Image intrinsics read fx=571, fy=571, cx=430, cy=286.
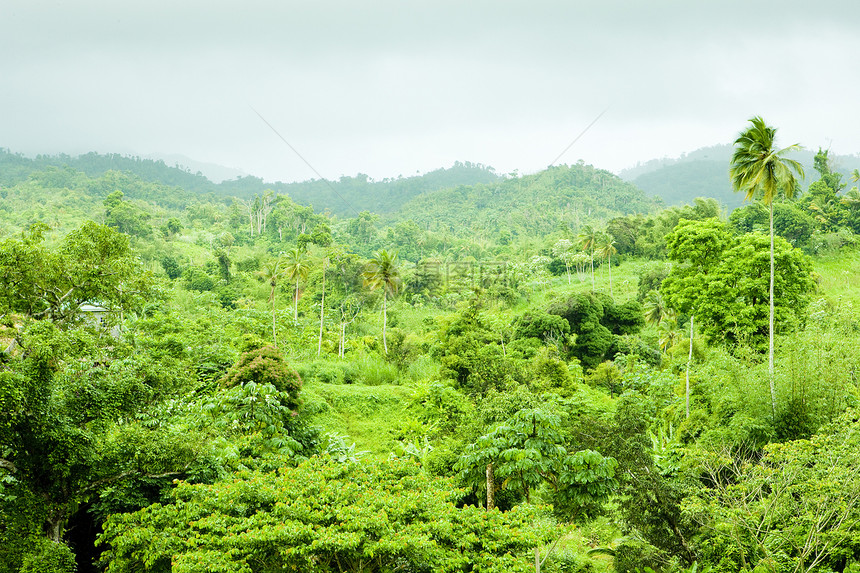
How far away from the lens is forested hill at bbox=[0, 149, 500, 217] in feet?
427

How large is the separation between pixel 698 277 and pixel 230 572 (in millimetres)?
21351

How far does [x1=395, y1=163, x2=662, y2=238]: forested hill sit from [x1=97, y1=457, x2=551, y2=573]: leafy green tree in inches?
3023

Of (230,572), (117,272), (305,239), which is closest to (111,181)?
(305,239)

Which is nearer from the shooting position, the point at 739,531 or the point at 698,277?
the point at 739,531

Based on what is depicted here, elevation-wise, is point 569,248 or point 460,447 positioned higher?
point 569,248

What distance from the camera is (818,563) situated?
10.6 metres

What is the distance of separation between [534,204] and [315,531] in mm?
99427

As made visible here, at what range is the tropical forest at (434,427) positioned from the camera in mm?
9094

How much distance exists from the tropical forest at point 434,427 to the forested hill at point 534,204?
178ft

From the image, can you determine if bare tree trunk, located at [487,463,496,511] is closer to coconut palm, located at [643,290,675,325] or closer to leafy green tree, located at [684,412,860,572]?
leafy green tree, located at [684,412,860,572]

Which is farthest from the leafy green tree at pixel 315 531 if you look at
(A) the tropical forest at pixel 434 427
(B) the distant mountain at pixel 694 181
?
(B) the distant mountain at pixel 694 181

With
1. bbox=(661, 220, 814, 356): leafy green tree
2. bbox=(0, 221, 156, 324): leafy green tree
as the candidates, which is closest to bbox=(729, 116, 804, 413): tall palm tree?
bbox=(661, 220, 814, 356): leafy green tree

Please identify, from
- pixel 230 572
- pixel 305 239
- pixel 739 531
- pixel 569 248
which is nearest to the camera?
pixel 230 572

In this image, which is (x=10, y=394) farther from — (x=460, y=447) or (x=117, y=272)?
(x=460, y=447)
